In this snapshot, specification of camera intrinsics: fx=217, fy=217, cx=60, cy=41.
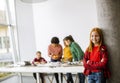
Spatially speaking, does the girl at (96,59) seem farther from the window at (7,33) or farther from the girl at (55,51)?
the window at (7,33)

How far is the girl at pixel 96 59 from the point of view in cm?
265

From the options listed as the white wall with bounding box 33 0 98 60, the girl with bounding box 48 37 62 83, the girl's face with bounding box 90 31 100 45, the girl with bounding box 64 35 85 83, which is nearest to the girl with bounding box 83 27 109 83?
the girl's face with bounding box 90 31 100 45

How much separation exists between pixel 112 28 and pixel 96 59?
503 millimetres

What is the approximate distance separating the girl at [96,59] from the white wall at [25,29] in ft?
14.0

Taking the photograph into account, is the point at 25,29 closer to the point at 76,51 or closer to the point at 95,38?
the point at 76,51

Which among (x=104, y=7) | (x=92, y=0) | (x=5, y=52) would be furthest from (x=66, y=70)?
(x=5, y=52)

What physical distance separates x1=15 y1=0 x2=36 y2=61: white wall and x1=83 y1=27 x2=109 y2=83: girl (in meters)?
4.28

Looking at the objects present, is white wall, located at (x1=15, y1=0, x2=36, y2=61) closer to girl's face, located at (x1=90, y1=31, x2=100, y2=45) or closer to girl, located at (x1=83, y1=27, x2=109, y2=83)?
girl, located at (x1=83, y1=27, x2=109, y2=83)

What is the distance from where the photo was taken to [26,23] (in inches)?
275

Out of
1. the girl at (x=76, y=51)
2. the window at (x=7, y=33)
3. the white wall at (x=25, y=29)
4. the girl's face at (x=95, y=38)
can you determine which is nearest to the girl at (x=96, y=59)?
the girl's face at (x=95, y=38)

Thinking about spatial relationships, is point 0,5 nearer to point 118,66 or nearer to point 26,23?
point 26,23

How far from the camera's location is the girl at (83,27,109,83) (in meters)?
2.65

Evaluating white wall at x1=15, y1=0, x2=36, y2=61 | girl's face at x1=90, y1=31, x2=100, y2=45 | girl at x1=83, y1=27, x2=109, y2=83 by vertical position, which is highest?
white wall at x1=15, y1=0, x2=36, y2=61

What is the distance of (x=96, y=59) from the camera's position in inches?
111
